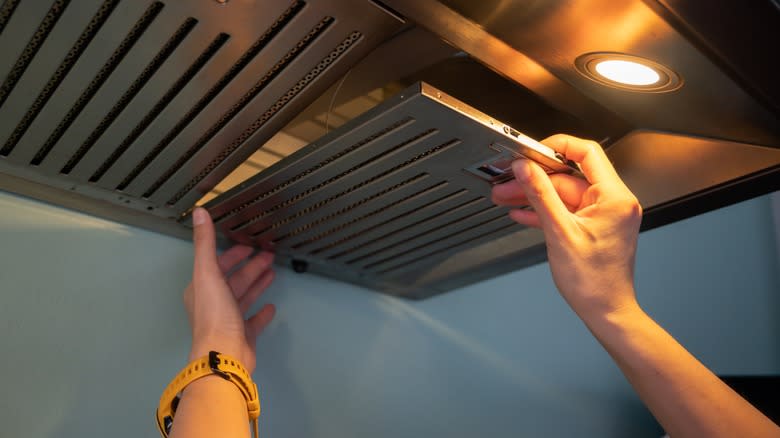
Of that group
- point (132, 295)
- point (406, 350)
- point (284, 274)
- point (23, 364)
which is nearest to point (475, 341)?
point (406, 350)

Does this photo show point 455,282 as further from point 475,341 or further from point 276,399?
point 276,399

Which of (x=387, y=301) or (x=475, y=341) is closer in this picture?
(x=387, y=301)

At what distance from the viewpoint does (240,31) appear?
2.37 ft

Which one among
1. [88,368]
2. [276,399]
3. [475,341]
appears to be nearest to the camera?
[88,368]

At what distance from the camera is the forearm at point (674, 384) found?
0.81 m

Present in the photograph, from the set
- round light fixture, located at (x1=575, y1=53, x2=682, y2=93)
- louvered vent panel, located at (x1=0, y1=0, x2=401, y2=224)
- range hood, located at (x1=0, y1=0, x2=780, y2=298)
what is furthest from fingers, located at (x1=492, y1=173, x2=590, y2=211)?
louvered vent panel, located at (x1=0, y1=0, x2=401, y2=224)

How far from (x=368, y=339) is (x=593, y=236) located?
1.98 feet

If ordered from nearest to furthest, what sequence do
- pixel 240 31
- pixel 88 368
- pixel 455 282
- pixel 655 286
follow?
pixel 240 31, pixel 88 368, pixel 455 282, pixel 655 286

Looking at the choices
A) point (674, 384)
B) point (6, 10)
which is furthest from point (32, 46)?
point (674, 384)

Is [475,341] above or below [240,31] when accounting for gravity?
below

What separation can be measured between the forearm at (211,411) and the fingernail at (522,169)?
0.42m

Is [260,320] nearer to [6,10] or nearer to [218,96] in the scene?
[218,96]

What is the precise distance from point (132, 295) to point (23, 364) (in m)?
0.17

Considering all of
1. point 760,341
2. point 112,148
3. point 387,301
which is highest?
point 112,148
